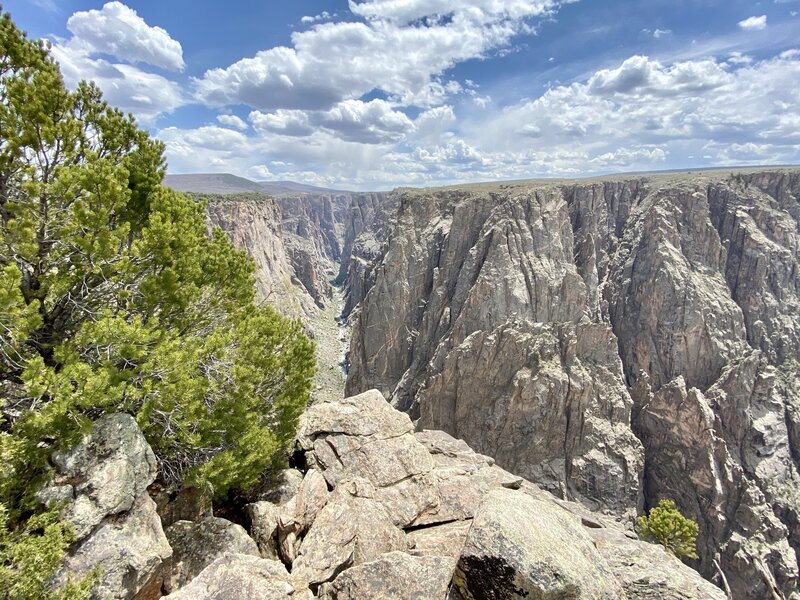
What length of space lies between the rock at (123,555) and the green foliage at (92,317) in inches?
30.8

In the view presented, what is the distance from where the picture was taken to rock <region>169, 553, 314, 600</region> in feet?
31.2

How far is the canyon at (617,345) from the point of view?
6719 centimetres

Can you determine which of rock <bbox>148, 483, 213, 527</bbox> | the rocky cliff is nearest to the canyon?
rock <bbox>148, 483, 213, 527</bbox>

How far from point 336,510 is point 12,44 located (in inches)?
596

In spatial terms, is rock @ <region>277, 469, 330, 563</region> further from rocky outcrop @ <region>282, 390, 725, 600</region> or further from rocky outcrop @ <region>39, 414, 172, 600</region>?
rocky outcrop @ <region>39, 414, 172, 600</region>

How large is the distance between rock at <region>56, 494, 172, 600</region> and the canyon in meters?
43.3

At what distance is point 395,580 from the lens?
35.0ft

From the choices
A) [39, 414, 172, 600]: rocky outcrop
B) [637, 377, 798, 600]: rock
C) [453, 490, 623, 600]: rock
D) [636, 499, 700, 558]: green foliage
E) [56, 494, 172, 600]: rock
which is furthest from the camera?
[637, 377, 798, 600]: rock

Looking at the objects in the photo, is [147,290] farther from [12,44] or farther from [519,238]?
[519,238]

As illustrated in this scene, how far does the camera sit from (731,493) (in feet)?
220

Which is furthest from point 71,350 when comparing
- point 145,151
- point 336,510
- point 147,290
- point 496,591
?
point 496,591

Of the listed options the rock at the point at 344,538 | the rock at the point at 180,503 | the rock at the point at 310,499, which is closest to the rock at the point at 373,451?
the rock at the point at 310,499

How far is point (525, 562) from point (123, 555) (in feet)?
29.3

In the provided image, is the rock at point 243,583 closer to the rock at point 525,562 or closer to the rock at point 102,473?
the rock at point 102,473
